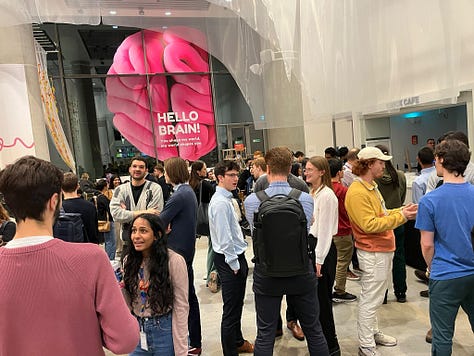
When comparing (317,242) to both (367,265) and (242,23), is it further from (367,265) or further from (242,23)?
(242,23)

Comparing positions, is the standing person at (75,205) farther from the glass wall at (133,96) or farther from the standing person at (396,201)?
the glass wall at (133,96)

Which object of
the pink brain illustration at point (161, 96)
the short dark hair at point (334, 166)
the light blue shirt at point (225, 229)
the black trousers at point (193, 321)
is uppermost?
the pink brain illustration at point (161, 96)

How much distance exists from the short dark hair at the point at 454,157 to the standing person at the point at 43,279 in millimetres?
1812

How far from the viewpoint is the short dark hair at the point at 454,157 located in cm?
195

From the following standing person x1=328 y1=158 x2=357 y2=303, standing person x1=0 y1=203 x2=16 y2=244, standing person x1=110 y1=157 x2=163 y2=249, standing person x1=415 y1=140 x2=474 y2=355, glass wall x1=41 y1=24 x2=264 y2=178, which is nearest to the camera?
standing person x1=415 y1=140 x2=474 y2=355

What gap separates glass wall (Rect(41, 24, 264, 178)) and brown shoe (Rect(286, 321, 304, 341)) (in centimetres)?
840

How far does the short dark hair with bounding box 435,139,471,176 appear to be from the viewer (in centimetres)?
195

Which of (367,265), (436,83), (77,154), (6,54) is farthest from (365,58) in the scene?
(77,154)

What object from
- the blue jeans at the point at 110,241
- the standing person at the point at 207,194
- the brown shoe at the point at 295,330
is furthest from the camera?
the blue jeans at the point at 110,241

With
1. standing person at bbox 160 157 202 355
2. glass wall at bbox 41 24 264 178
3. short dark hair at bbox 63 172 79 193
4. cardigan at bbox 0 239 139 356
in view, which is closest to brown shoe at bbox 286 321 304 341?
standing person at bbox 160 157 202 355

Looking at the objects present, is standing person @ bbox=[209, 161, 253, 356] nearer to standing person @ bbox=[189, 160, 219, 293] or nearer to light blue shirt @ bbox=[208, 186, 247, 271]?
light blue shirt @ bbox=[208, 186, 247, 271]

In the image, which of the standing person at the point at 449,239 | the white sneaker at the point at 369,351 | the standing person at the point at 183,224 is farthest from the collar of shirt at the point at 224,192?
the white sneaker at the point at 369,351

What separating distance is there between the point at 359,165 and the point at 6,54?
7017mm

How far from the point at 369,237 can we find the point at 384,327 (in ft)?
3.42
